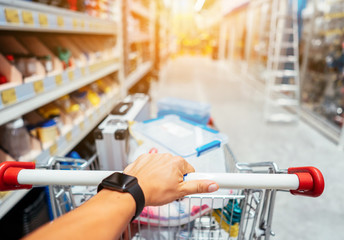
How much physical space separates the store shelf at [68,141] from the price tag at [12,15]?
646mm

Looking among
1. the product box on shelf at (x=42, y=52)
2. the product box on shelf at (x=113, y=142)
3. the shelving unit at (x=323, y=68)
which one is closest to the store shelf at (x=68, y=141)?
the product box on shelf at (x=113, y=142)

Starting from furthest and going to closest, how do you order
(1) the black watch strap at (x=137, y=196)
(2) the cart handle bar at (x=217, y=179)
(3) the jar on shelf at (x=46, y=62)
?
(3) the jar on shelf at (x=46, y=62)
(2) the cart handle bar at (x=217, y=179)
(1) the black watch strap at (x=137, y=196)

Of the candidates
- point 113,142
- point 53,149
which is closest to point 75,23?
point 53,149

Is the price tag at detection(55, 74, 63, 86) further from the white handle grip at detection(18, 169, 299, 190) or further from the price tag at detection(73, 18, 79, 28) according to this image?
the white handle grip at detection(18, 169, 299, 190)

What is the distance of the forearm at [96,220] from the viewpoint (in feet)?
1.42

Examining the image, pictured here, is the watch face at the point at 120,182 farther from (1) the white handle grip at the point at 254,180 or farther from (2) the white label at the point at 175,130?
(2) the white label at the point at 175,130

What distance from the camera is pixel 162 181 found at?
594 mm

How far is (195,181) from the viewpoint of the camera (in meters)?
0.63

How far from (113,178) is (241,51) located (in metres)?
9.65

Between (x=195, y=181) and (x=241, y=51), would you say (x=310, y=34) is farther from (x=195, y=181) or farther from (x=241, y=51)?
(x=241, y=51)

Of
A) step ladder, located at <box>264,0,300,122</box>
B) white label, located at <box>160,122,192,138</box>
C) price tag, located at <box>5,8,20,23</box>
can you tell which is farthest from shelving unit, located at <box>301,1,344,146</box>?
price tag, located at <box>5,8,20,23</box>

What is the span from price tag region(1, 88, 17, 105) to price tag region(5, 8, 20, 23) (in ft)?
1.00

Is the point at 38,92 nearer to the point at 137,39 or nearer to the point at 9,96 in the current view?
the point at 9,96

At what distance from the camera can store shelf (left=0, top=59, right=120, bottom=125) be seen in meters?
1.09
